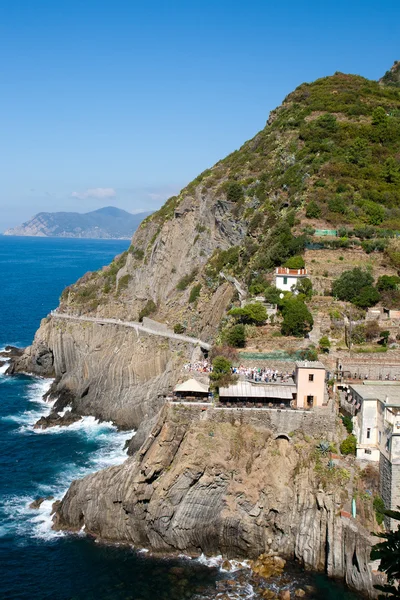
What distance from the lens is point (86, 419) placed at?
188 feet

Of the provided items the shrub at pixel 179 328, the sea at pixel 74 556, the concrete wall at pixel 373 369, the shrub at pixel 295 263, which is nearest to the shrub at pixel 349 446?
the concrete wall at pixel 373 369

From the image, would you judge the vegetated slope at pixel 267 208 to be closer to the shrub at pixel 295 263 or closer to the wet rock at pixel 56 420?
the shrub at pixel 295 263

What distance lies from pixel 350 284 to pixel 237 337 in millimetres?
11446

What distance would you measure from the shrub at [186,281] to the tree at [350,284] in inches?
1010

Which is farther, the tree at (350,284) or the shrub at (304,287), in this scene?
the shrub at (304,287)

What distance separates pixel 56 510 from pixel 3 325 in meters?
69.2

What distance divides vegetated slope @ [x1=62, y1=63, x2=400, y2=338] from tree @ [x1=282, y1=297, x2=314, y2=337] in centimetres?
926

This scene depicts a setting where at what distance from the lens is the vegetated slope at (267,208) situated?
56969 mm

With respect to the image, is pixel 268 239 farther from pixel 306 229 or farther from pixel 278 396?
pixel 278 396

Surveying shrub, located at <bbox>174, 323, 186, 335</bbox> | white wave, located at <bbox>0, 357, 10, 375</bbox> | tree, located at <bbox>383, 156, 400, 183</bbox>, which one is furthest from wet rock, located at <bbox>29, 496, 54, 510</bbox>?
tree, located at <bbox>383, 156, 400, 183</bbox>

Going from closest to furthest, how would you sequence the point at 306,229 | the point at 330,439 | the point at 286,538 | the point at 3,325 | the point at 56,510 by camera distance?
the point at 286,538 < the point at 330,439 < the point at 56,510 < the point at 306,229 < the point at 3,325

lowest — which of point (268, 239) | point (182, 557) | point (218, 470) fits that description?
point (182, 557)

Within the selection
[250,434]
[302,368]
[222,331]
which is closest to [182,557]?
[250,434]

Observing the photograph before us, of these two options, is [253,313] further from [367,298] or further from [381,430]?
[381,430]
